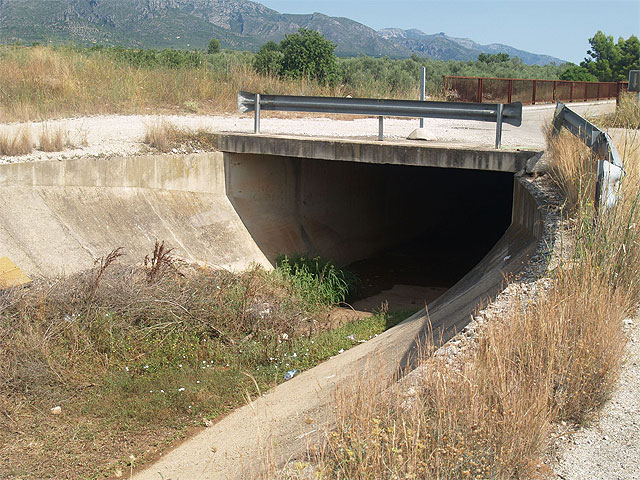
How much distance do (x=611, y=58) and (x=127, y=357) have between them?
60395mm

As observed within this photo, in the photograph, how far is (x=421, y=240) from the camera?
66.7 ft

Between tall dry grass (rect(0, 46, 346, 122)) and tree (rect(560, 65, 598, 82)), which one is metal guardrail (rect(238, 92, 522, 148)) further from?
tree (rect(560, 65, 598, 82))

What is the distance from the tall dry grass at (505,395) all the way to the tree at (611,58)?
2175 inches

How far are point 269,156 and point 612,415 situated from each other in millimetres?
11563

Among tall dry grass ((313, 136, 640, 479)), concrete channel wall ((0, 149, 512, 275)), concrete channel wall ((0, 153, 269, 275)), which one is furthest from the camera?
concrete channel wall ((0, 149, 512, 275))

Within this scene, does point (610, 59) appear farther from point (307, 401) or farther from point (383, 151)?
point (307, 401)

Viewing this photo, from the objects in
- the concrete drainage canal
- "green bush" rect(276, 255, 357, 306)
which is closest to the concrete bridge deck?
the concrete drainage canal

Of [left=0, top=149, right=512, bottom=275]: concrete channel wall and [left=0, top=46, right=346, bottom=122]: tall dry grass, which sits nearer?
[left=0, top=149, right=512, bottom=275]: concrete channel wall

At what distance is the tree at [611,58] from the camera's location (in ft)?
186

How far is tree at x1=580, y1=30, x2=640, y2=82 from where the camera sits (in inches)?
2227

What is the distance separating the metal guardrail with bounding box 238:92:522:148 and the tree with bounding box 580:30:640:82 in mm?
48033

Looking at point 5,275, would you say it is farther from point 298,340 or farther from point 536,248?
point 536,248

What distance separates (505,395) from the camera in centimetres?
425

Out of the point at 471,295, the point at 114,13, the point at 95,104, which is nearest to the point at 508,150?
the point at 471,295
